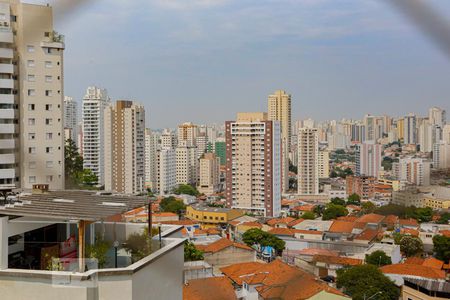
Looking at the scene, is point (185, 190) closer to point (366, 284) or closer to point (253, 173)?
point (253, 173)

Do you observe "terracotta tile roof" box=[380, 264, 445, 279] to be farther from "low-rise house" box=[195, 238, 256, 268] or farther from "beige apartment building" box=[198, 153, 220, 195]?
"beige apartment building" box=[198, 153, 220, 195]

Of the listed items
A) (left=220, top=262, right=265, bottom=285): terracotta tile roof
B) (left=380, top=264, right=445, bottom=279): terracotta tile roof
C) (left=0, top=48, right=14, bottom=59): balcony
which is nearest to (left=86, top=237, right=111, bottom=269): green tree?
(left=0, top=48, right=14, bottom=59): balcony

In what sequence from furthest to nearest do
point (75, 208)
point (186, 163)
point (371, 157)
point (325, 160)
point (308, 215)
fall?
1. point (186, 163)
2. point (308, 215)
3. point (325, 160)
4. point (75, 208)
5. point (371, 157)

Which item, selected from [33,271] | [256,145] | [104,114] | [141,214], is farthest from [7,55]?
[256,145]

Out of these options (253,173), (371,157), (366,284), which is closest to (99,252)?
(371,157)

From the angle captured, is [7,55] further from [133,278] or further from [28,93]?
[28,93]
